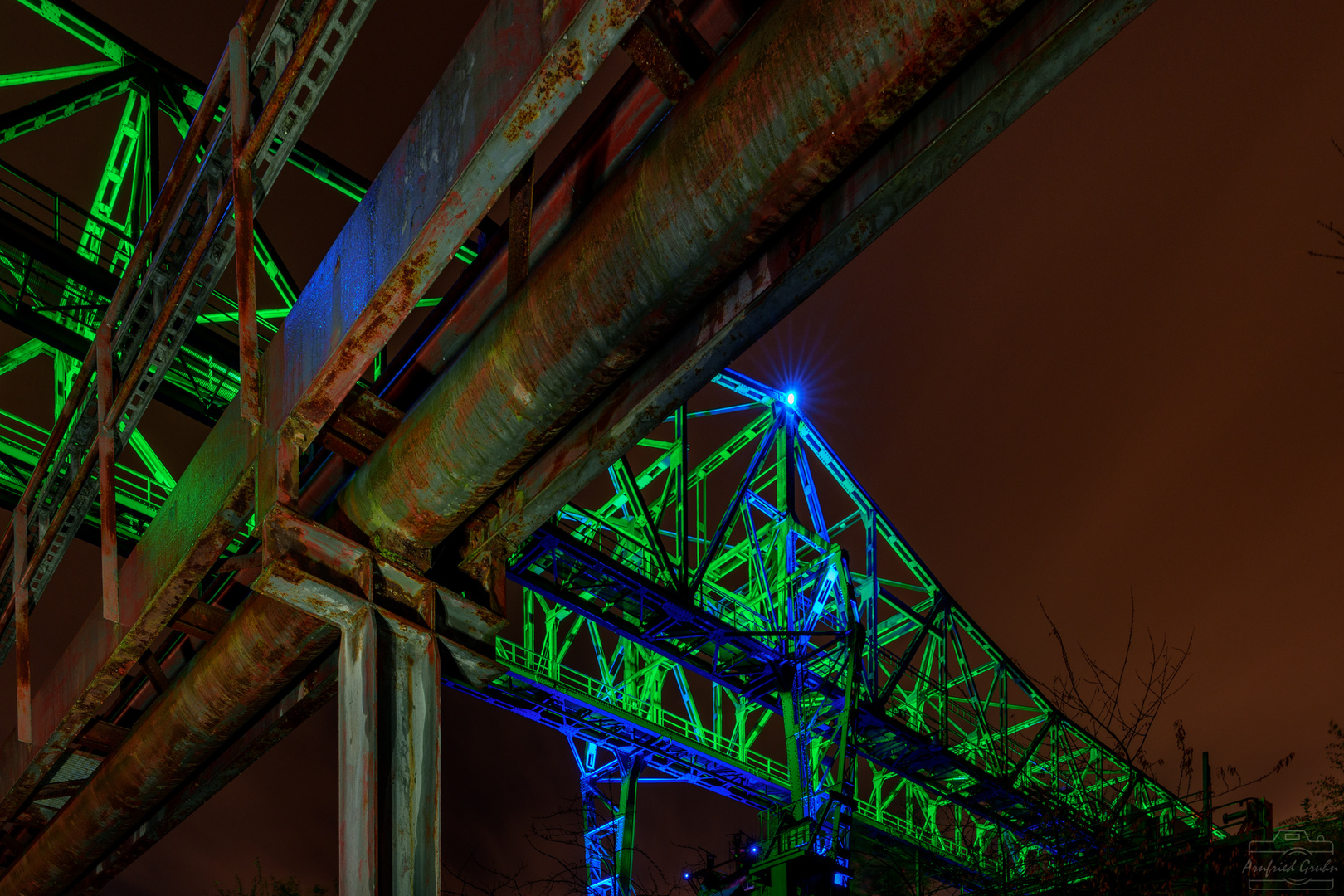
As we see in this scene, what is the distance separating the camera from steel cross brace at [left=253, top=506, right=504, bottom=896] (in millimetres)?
5570

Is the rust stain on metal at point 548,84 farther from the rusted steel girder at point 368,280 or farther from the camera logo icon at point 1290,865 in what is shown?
the camera logo icon at point 1290,865

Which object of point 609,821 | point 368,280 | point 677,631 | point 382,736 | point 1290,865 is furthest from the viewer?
point 609,821

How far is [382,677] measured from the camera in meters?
6.05

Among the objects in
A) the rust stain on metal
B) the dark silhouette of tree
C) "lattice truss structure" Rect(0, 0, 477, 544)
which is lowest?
the dark silhouette of tree

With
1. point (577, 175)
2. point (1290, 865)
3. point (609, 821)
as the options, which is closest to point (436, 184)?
point (577, 175)

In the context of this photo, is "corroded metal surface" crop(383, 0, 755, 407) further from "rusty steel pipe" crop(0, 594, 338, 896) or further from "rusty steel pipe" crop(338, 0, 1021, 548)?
"rusty steel pipe" crop(0, 594, 338, 896)

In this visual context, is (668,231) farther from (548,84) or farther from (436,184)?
(436,184)

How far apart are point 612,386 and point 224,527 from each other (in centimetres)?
361

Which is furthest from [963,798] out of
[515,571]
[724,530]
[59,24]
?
[59,24]

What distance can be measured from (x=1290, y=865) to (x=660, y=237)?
9.16m

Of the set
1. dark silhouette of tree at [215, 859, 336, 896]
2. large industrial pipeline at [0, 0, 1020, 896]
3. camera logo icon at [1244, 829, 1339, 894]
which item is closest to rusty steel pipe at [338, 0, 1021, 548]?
large industrial pipeline at [0, 0, 1020, 896]

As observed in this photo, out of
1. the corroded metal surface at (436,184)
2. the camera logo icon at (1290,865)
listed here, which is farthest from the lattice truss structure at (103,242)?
the camera logo icon at (1290,865)

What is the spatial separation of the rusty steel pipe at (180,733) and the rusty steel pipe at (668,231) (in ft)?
5.63

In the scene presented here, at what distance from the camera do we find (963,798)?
86.3 ft
